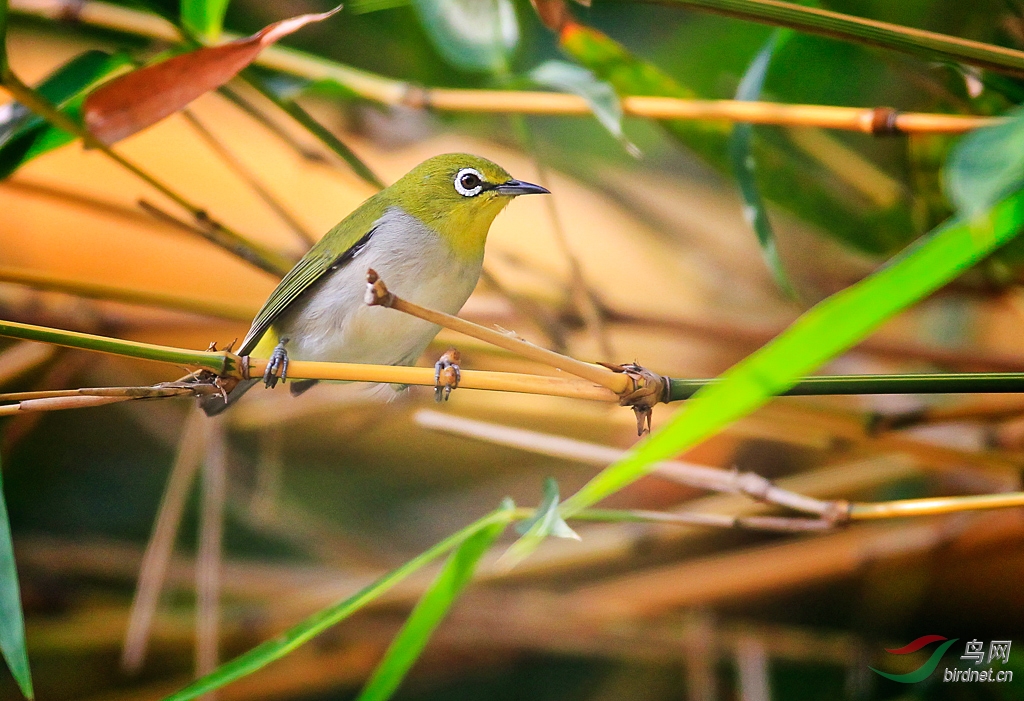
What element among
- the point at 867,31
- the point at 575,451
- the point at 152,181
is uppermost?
the point at 867,31

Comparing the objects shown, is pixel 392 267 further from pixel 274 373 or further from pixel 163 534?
pixel 163 534

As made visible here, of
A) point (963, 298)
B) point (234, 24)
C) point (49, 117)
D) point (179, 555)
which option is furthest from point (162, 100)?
point (963, 298)

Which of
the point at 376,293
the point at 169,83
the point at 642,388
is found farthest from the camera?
the point at 169,83

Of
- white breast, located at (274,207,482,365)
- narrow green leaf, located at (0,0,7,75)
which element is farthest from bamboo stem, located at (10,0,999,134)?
narrow green leaf, located at (0,0,7,75)

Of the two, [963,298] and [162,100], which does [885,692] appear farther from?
[162,100]

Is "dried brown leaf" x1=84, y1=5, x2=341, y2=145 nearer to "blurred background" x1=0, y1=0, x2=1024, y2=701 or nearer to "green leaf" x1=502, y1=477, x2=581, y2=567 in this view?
"blurred background" x1=0, y1=0, x2=1024, y2=701

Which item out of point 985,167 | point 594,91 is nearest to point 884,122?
point 594,91
